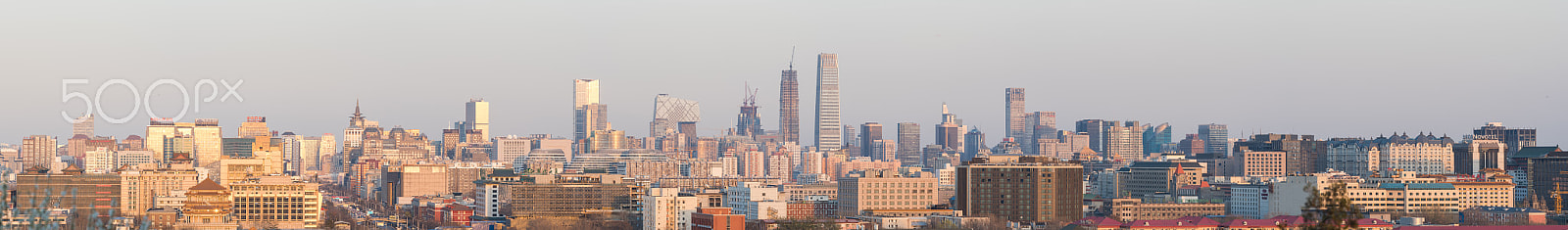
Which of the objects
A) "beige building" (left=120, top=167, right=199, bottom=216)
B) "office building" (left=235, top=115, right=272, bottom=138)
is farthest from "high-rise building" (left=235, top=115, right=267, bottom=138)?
"beige building" (left=120, top=167, right=199, bottom=216)

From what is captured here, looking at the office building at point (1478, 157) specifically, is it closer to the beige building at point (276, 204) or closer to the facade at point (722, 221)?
the beige building at point (276, 204)

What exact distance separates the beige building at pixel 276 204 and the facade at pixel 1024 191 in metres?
25.6

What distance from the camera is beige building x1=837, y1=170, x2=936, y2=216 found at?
320 feet

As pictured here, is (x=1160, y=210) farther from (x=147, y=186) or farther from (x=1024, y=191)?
(x=147, y=186)

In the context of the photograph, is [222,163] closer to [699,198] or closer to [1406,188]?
[699,198]

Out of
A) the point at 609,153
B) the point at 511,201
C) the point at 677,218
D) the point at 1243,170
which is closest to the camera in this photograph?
the point at 677,218

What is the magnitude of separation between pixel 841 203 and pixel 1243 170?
5500cm

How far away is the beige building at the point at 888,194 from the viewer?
97.4 metres

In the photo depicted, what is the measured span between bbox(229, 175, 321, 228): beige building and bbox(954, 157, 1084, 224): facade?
2564 centimetres

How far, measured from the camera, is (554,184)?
10088cm

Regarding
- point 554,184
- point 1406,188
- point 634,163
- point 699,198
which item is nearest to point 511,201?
point 554,184

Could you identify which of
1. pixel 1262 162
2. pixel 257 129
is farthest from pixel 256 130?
pixel 1262 162

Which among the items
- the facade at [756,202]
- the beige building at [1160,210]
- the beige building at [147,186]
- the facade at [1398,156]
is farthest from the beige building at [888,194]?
the facade at [1398,156]

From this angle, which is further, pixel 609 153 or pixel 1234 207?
pixel 609 153
